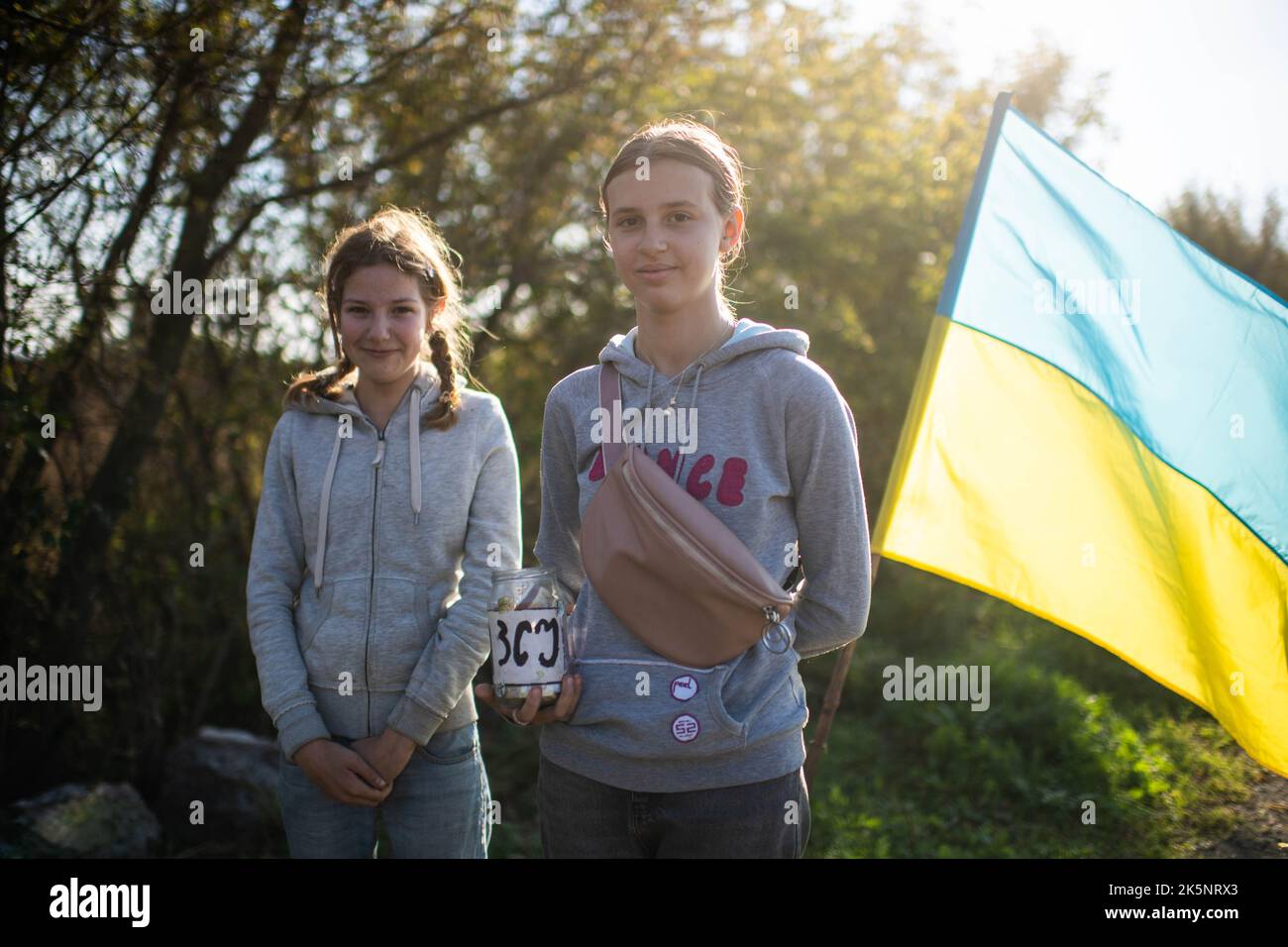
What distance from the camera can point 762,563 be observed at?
84.2 inches

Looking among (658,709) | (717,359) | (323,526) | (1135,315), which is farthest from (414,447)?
(1135,315)

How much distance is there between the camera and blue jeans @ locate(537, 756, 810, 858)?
2.06 metres

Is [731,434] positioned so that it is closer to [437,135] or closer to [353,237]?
[353,237]

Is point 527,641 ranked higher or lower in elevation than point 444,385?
lower

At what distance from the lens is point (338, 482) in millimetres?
2627

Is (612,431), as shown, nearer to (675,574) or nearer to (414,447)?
(675,574)

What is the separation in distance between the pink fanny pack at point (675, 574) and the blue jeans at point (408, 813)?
2.46 ft

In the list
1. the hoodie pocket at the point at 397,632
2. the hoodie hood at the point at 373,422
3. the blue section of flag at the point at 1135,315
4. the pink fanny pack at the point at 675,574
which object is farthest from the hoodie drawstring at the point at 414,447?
the blue section of flag at the point at 1135,315

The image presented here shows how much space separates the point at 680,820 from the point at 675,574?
1.60 ft

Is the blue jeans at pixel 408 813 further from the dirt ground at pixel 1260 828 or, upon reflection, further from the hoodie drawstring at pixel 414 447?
the dirt ground at pixel 1260 828

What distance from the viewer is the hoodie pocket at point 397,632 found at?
2.52 metres

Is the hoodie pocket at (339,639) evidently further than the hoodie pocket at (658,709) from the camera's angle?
Yes
